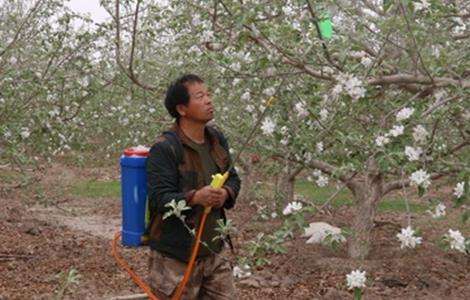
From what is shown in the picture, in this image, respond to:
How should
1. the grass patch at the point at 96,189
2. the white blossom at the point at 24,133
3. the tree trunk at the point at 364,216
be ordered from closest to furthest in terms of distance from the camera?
the white blossom at the point at 24,133 < the tree trunk at the point at 364,216 < the grass patch at the point at 96,189

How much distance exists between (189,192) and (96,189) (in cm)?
948

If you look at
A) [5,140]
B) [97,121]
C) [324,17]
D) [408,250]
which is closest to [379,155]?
[324,17]

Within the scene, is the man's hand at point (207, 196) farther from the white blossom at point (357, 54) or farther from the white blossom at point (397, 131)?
the white blossom at point (397, 131)

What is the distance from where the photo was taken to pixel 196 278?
136 inches

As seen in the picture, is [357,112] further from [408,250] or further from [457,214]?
[457,214]

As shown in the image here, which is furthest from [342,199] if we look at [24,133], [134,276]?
[134,276]

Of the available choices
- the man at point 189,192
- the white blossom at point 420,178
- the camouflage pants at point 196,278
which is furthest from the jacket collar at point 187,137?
the white blossom at point 420,178

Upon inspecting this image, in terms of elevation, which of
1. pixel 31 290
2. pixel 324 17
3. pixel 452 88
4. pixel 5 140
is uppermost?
pixel 324 17

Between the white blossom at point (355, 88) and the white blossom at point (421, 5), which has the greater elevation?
the white blossom at point (421, 5)

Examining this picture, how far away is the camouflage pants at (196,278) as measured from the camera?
342 centimetres

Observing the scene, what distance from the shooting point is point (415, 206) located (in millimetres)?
10461

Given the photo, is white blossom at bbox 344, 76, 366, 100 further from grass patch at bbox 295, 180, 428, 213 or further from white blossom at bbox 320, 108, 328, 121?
grass patch at bbox 295, 180, 428, 213

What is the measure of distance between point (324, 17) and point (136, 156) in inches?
42.2

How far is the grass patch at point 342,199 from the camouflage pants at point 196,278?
242 inches
